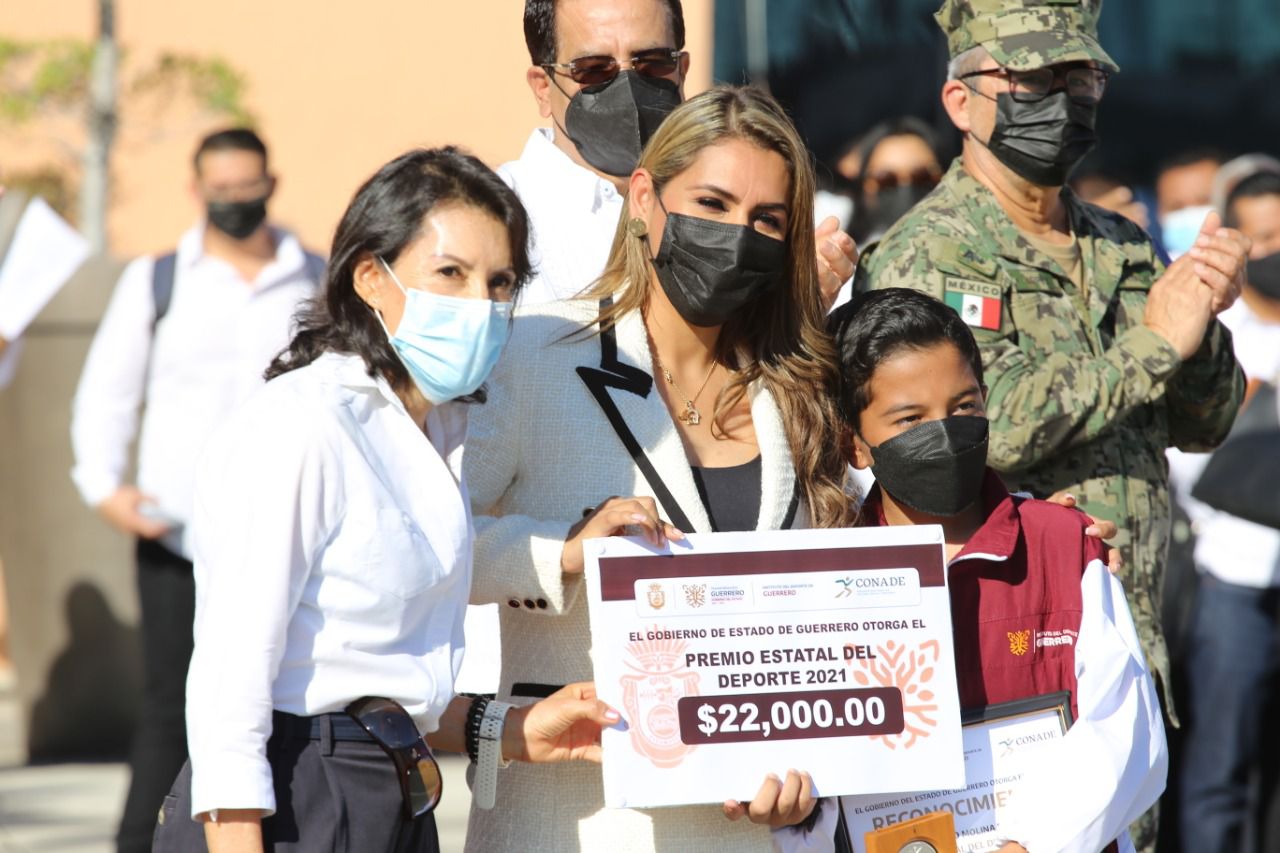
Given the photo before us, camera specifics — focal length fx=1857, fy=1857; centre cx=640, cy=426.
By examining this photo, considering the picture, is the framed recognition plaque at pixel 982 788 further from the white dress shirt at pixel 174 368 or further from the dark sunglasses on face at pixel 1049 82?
the white dress shirt at pixel 174 368

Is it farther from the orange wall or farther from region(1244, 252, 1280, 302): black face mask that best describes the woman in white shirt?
the orange wall

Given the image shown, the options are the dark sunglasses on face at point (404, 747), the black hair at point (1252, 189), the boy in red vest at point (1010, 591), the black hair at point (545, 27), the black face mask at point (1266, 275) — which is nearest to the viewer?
the dark sunglasses on face at point (404, 747)

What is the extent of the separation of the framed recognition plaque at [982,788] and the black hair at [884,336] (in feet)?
1.81

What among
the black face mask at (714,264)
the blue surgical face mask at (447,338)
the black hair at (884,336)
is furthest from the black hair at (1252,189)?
the blue surgical face mask at (447,338)

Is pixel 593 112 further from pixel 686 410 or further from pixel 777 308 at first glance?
pixel 686 410

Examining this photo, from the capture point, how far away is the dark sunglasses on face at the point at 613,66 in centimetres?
377

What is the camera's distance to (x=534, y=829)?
2926mm

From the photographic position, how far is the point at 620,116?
12.3 ft

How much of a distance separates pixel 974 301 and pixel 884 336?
0.59 metres

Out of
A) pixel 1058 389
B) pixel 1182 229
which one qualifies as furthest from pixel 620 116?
pixel 1182 229

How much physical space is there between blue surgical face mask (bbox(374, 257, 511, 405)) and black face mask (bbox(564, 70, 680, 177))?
3.26ft

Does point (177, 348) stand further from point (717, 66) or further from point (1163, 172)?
point (1163, 172)

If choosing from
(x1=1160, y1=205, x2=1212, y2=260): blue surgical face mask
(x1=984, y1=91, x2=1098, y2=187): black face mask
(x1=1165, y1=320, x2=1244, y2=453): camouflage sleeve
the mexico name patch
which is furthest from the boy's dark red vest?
(x1=1160, y1=205, x2=1212, y2=260): blue surgical face mask

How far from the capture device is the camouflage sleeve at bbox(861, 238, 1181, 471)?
3.54 meters
